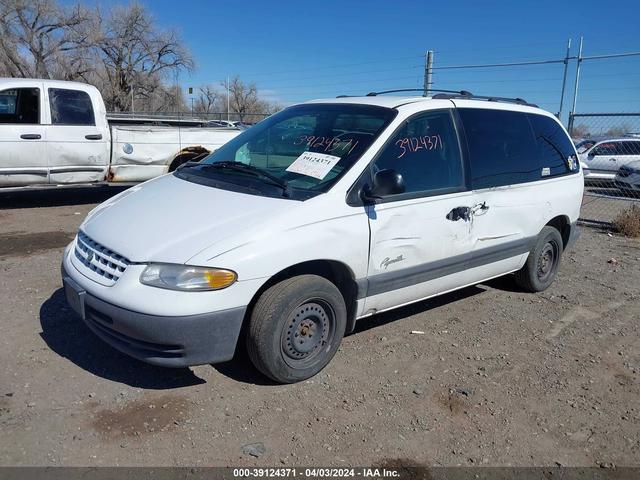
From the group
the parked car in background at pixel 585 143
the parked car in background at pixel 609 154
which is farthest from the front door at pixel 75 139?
the parked car in background at pixel 585 143

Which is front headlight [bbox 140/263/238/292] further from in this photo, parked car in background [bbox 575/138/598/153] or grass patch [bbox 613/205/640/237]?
parked car in background [bbox 575/138/598/153]

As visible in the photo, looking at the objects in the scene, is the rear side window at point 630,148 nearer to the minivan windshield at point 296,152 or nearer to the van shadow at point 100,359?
the minivan windshield at point 296,152

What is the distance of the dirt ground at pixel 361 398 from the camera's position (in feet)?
9.29

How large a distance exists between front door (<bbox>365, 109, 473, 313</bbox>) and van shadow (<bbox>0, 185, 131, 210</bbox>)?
7262 mm

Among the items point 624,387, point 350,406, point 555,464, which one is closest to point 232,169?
point 350,406

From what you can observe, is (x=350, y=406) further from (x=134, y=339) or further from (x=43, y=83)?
(x=43, y=83)

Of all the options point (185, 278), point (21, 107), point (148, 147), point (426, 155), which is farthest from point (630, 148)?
point (185, 278)

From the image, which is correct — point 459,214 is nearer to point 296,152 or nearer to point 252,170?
point 296,152

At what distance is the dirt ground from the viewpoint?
9.29ft

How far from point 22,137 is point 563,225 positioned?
7.50 m

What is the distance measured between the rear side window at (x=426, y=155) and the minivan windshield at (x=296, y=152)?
0.16m

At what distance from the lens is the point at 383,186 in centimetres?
340

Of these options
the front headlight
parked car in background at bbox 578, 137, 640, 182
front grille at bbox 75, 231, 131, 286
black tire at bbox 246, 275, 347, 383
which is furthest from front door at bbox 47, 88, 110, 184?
parked car in background at bbox 578, 137, 640, 182

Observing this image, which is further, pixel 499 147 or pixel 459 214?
pixel 499 147
